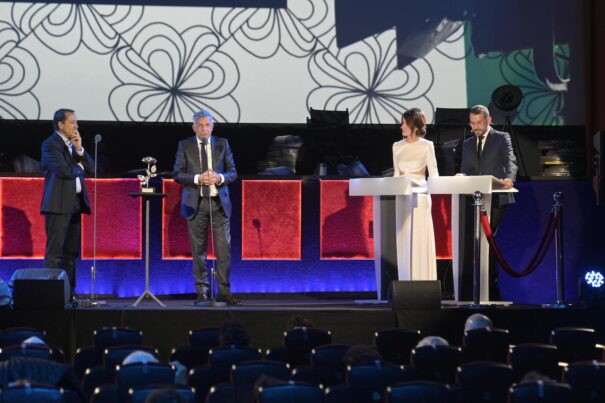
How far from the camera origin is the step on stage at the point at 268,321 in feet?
23.6

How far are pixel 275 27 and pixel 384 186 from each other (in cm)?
408

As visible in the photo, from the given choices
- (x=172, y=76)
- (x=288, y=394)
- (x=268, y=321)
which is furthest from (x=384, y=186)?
(x=172, y=76)

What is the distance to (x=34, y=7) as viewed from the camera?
10664mm

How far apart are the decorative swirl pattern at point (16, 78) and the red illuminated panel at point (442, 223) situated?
4.49m

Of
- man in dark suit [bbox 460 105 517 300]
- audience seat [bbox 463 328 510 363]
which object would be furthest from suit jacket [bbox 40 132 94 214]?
audience seat [bbox 463 328 510 363]

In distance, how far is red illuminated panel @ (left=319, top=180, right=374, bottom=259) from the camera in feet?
30.9

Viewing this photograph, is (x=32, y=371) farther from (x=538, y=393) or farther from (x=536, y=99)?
(x=536, y=99)

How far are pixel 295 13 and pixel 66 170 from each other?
4071mm

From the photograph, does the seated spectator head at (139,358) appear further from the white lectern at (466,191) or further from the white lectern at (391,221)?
the white lectern at (466,191)

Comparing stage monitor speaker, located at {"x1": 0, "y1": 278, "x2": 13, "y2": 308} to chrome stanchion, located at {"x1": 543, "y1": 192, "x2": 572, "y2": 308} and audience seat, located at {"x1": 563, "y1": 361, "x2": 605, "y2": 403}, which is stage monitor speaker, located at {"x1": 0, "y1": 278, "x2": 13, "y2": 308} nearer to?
chrome stanchion, located at {"x1": 543, "y1": 192, "x2": 572, "y2": 308}

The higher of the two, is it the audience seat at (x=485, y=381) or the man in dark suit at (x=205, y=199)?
the man in dark suit at (x=205, y=199)

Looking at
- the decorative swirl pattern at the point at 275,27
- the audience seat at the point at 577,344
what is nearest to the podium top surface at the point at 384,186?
the audience seat at the point at 577,344

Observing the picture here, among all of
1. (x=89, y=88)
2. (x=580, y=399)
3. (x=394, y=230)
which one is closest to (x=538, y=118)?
(x=394, y=230)

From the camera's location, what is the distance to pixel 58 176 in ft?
25.8
